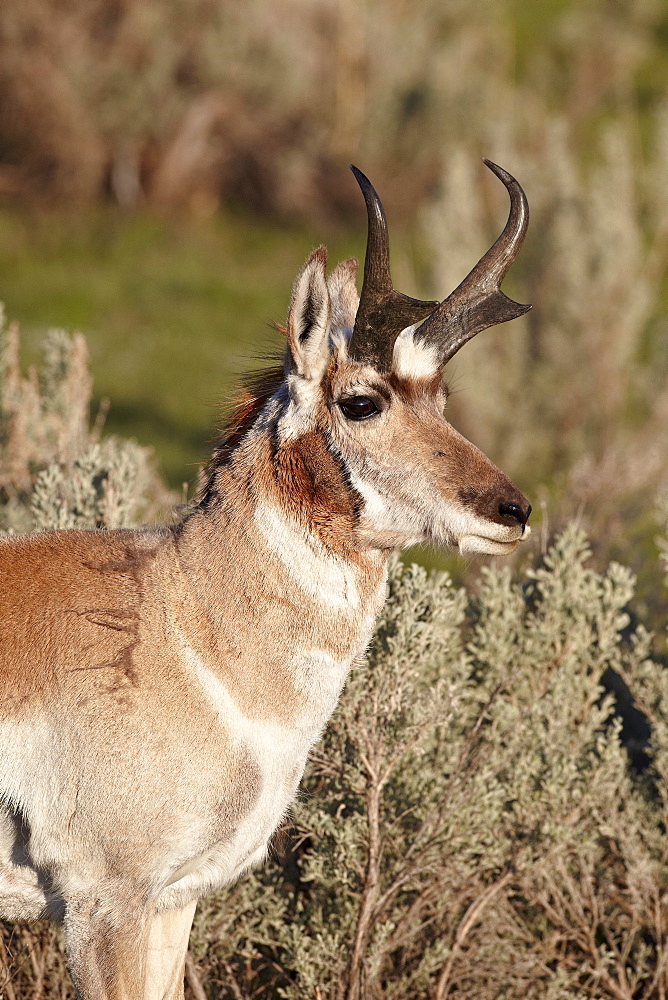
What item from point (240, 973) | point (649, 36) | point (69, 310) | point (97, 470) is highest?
point (649, 36)

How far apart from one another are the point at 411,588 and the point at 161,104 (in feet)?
44.4

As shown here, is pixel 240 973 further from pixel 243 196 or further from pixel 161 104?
pixel 243 196

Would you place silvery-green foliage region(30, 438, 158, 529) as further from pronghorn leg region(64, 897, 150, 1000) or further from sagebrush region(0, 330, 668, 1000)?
pronghorn leg region(64, 897, 150, 1000)

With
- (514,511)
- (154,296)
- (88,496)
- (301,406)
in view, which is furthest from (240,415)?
(154,296)

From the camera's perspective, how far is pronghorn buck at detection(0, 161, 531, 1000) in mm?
3789

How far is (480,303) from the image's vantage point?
14.0ft

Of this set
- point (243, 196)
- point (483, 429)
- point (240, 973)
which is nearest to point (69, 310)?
point (243, 196)

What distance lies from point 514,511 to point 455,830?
174cm

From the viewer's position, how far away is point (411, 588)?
5.02 metres

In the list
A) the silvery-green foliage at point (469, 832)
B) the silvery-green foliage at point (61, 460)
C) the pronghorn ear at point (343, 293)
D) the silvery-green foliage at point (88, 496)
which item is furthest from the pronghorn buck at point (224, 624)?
the silvery-green foliage at point (61, 460)

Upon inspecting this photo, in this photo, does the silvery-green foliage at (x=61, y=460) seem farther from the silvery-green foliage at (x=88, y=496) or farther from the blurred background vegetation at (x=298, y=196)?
the blurred background vegetation at (x=298, y=196)

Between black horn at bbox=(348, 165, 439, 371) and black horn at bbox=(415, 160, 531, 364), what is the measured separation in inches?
4.0

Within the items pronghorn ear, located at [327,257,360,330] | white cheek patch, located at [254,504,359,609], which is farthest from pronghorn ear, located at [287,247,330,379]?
white cheek patch, located at [254,504,359,609]

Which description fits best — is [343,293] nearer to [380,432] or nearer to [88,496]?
[380,432]
